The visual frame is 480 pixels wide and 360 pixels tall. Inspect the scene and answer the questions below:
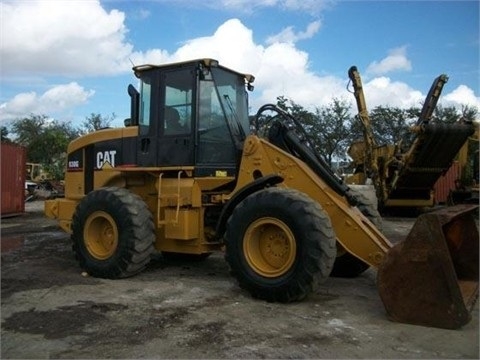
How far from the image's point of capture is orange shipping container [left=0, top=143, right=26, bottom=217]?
1678cm

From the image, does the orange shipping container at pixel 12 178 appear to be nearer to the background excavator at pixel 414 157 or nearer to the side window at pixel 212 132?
the background excavator at pixel 414 157

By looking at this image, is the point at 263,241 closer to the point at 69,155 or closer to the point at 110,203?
the point at 110,203

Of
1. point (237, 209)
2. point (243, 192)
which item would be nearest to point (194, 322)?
point (237, 209)

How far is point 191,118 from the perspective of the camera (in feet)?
23.7

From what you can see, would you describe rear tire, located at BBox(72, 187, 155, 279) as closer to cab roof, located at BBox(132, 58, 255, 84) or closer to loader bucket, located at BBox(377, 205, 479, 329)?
cab roof, located at BBox(132, 58, 255, 84)

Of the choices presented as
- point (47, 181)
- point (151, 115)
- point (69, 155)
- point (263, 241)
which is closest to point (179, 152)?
point (151, 115)

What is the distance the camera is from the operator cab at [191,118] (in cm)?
722

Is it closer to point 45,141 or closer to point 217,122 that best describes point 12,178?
point 217,122

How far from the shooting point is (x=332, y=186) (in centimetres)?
648

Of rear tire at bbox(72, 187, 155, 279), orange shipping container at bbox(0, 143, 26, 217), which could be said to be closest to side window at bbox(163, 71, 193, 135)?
rear tire at bbox(72, 187, 155, 279)

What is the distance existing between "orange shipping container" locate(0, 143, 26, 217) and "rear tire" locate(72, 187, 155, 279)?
10190mm

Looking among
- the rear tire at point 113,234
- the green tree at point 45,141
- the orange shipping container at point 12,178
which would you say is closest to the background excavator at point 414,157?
the rear tire at point 113,234

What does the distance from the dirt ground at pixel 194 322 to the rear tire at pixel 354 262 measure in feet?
0.44

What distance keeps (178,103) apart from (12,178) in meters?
11.8
